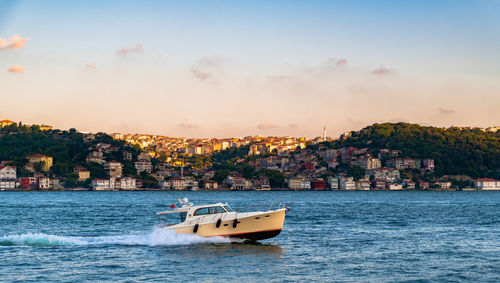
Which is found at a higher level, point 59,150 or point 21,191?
point 59,150

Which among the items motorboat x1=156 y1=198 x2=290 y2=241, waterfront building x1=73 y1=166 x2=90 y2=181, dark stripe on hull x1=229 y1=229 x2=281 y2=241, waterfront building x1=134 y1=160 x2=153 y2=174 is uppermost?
waterfront building x1=134 y1=160 x2=153 y2=174

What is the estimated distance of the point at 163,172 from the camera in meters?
196

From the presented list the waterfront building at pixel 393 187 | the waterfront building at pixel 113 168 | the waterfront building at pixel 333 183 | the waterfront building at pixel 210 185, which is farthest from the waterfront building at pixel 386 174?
the waterfront building at pixel 113 168

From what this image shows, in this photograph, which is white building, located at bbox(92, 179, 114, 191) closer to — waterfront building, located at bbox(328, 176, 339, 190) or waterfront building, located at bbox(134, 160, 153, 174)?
waterfront building, located at bbox(134, 160, 153, 174)

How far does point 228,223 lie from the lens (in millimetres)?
28969

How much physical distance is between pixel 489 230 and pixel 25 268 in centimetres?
2715

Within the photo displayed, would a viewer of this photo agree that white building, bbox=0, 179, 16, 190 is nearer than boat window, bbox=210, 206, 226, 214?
No

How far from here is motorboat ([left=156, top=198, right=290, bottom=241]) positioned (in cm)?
2894

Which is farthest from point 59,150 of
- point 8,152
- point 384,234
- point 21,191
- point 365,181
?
point 384,234

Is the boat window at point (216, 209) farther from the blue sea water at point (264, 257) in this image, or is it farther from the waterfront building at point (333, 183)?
the waterfront building at point (333, 183)

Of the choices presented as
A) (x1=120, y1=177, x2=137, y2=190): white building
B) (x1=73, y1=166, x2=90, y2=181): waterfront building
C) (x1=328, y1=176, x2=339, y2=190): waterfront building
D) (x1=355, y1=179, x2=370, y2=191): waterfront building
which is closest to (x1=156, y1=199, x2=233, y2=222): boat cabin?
(x1=120, y1=177, x2=137, y2=190): white building

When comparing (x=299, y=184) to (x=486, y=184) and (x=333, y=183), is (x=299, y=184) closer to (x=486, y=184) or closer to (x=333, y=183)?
(x=333, y=183)

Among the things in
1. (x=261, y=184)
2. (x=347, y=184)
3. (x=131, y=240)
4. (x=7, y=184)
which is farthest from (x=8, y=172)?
(x=131, y=240)

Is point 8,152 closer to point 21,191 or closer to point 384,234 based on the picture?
point 21,191
